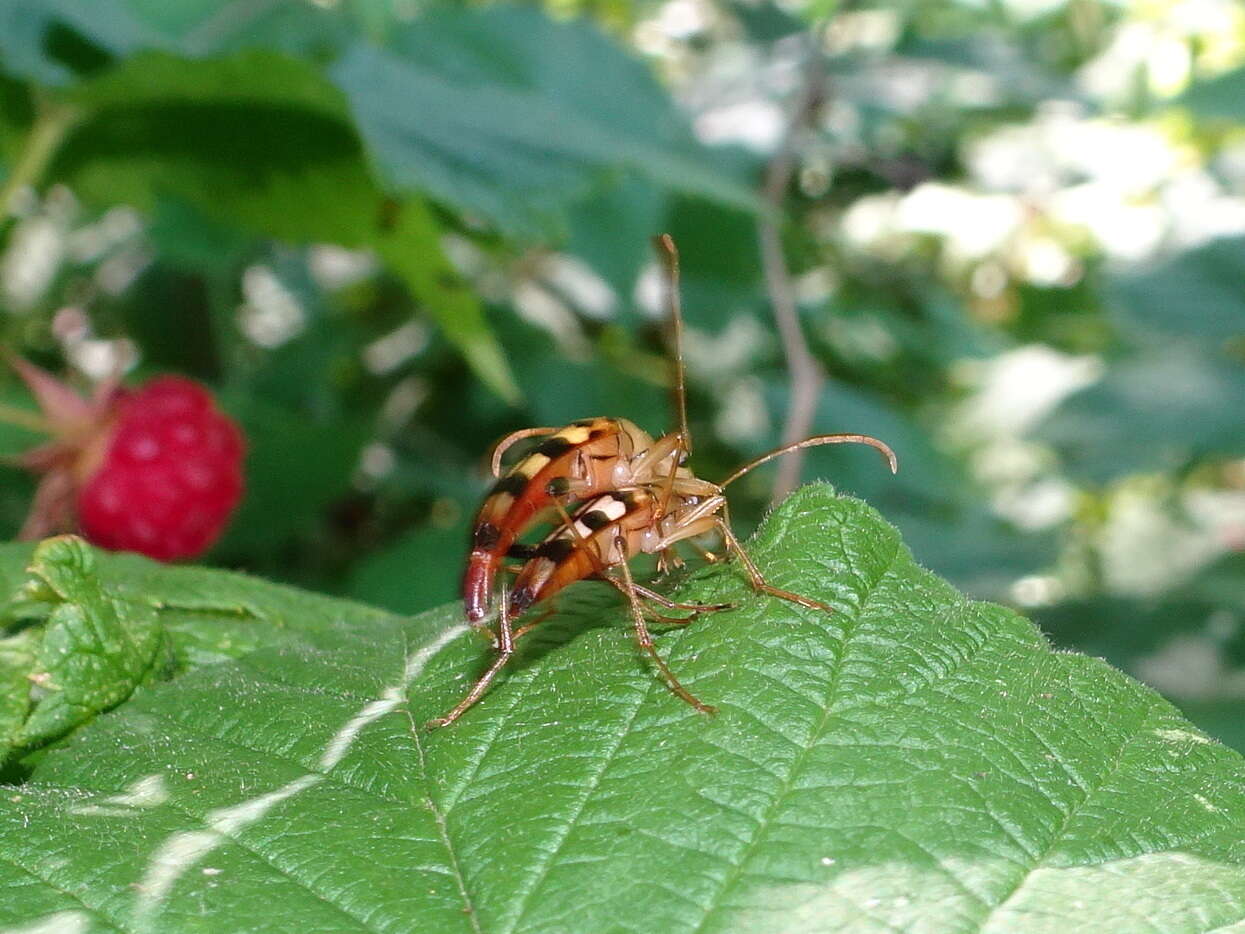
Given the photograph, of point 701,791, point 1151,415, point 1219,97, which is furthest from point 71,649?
point 1151,415

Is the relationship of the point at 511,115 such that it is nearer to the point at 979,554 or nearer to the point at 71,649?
the point at 71,649

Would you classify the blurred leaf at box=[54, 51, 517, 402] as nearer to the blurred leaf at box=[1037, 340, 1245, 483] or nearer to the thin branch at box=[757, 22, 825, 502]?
the thin branch at box=[757, 22, 825, 502]

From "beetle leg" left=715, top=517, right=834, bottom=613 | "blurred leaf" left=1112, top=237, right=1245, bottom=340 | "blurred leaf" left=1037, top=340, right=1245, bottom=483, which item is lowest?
"beetle leg" left=715, top=517, right=834, bottom=613

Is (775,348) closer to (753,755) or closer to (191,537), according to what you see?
(191,537)

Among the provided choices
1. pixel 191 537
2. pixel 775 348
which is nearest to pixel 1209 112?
pixel 775 348

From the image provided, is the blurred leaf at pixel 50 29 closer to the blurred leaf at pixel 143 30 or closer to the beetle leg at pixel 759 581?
the blurred leaf at pixel 143 30

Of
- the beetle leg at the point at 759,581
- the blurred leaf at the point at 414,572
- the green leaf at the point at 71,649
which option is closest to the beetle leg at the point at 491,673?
the beetle leg at the point at 759,581

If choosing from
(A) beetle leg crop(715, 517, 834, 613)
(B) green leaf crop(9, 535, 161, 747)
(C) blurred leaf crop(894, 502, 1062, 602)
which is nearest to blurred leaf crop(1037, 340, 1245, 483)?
(C) blurred leaf crop(894, 502, 1062, 602)
